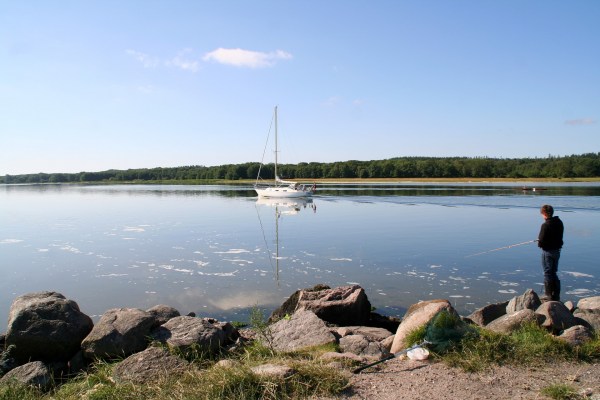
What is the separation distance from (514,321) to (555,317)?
0.83 m

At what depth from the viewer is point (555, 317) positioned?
7340 millimetres

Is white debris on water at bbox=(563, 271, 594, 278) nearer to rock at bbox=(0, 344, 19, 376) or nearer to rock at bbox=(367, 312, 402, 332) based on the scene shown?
rock at bbox=(367, 312, 402, 332)

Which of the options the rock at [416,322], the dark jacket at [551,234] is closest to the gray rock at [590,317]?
the dark jacket at [551,234]

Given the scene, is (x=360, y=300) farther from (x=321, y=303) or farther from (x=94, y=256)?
(x=94, y=256)

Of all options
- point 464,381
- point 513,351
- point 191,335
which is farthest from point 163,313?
point 513,351

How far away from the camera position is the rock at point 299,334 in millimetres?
7344

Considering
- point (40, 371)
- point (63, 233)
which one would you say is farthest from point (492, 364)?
point (63, 233)

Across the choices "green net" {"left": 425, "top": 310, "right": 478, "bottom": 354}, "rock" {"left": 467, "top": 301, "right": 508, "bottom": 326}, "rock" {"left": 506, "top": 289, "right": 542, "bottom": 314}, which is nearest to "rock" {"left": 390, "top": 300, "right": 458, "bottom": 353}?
"green net" {"left": 425, "top": 310, "right": 478, "bottom": 354}

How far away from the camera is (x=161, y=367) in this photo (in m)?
6.42

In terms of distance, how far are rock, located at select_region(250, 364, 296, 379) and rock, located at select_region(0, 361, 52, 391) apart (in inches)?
129

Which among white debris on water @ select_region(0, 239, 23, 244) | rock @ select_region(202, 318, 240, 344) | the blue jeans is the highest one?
the blue jeans

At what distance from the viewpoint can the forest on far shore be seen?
383 feet

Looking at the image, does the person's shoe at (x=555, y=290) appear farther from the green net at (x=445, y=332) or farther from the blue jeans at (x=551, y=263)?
the green net at (x=445, y=332)

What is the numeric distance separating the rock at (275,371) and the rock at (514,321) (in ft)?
11.0
